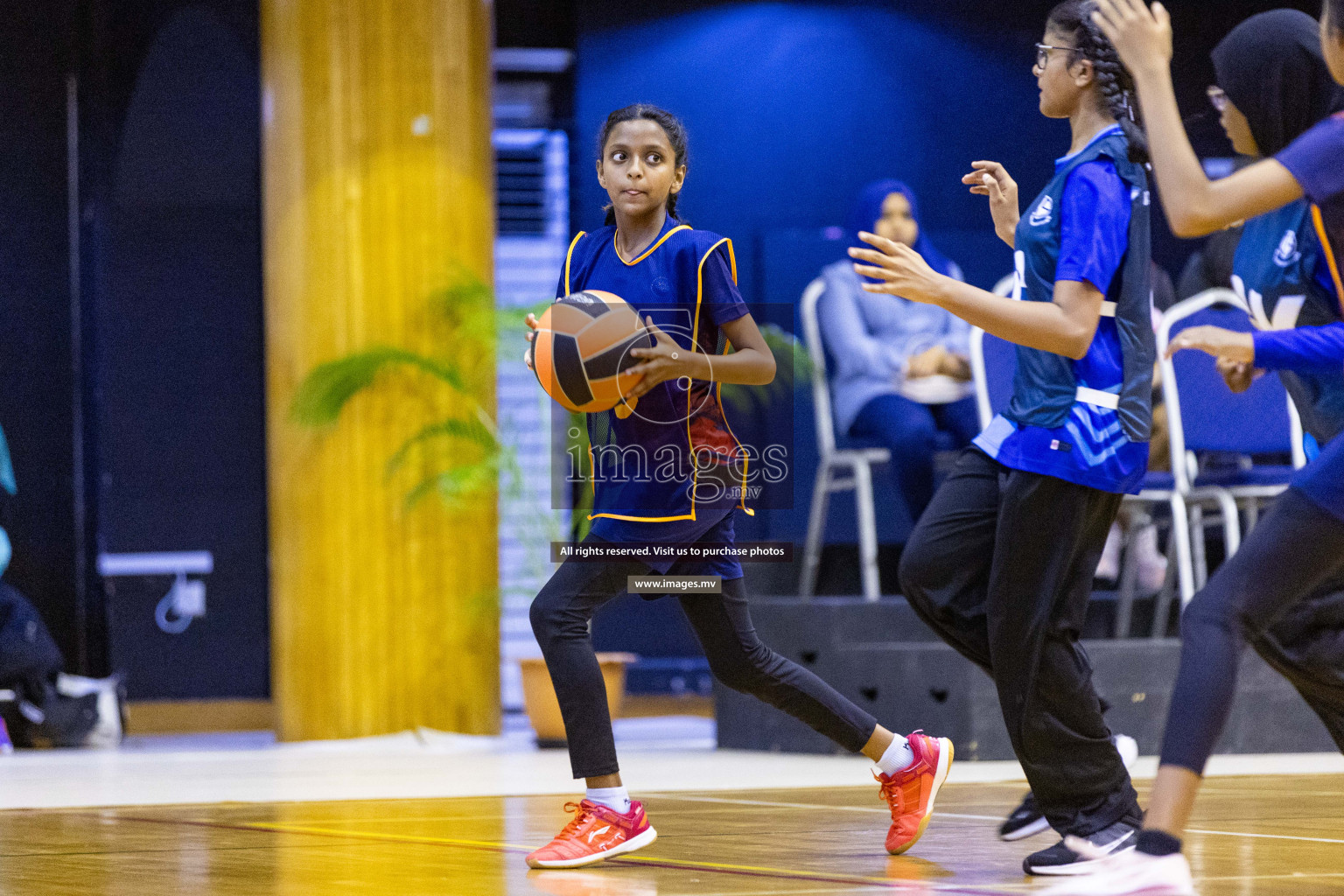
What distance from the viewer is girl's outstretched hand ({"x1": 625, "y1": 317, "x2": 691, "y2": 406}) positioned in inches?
115

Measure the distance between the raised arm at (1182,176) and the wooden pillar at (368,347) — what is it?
14.7 feet

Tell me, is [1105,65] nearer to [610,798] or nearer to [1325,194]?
[1325,194]

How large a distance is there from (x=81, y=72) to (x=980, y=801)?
5.35 meters

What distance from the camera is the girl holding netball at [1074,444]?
2.77 m

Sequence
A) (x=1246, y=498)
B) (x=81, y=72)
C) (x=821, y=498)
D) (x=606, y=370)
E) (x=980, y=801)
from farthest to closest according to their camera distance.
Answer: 1. (x=81, y=72)
2. (x=821, y=498)
3. (x=1246, y=498)
4. (x=980, y=801)
5. (x=606, y=370)

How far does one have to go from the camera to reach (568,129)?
28.6ft

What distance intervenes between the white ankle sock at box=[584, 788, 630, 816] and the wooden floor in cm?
9

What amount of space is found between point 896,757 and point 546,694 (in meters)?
3.37

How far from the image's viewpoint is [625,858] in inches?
121

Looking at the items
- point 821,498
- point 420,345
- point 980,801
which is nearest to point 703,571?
point 980,801

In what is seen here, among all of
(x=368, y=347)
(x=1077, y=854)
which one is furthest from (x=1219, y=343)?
(x=368, y=347)

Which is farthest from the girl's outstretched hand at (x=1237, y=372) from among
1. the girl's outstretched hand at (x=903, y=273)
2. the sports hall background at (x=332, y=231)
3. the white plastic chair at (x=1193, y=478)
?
the sports hall background at (x=332, y=231)

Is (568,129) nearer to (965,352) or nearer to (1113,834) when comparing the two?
(965,352)

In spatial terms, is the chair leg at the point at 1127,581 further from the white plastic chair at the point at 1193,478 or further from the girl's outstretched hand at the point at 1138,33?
the girl's outstretched hand at the point at 1138,33
